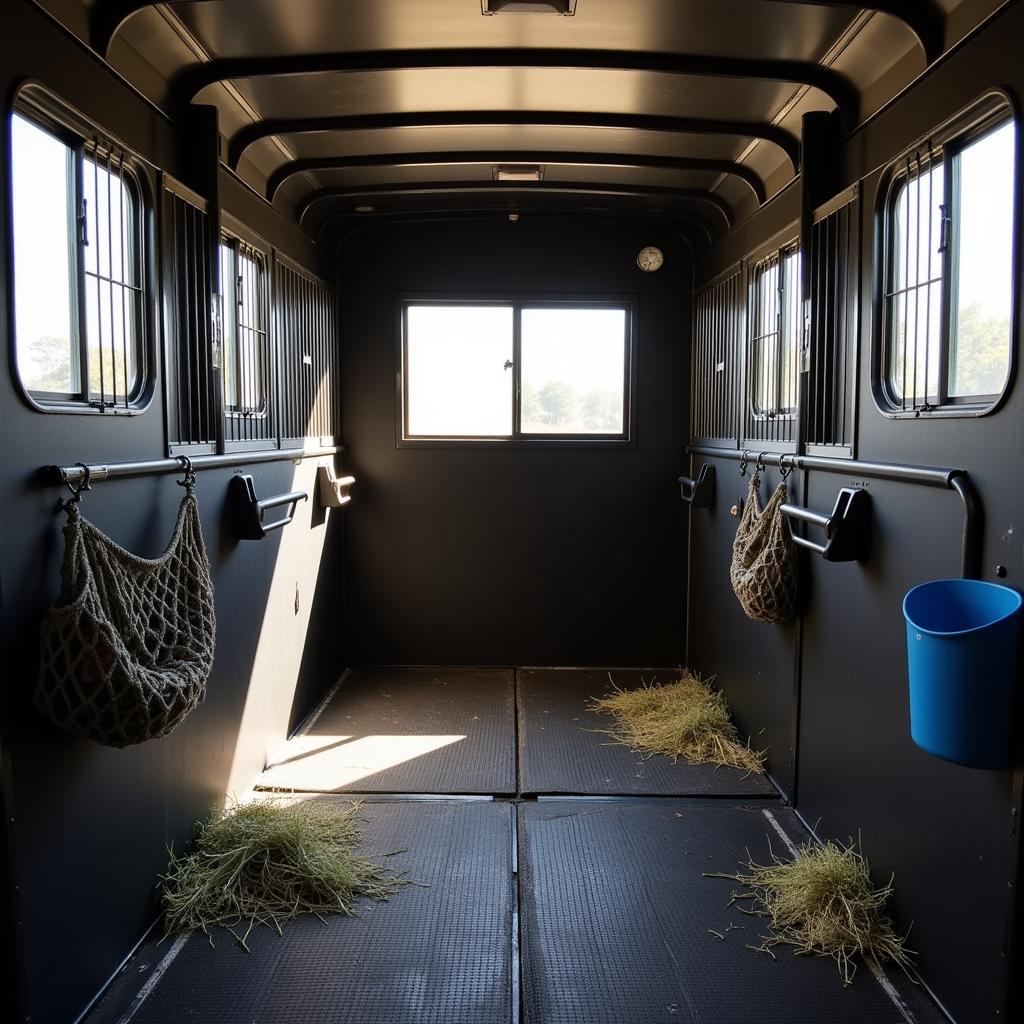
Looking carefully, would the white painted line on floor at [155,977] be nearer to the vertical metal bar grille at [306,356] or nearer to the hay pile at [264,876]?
the hay pile at [264,876]

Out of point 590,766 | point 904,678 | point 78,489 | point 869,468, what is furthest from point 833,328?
point 78,489

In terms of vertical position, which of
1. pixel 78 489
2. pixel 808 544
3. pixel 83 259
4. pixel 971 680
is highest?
pixel 83 259

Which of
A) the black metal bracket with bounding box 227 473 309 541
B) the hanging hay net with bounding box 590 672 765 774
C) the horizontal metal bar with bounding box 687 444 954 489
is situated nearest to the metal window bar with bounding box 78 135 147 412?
the black metal bracket with bounding box 227 473 309 541

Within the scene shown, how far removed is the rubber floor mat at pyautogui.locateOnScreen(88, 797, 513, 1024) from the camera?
203 centimetres

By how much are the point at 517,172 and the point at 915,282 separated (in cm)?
211

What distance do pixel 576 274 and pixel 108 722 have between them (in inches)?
144

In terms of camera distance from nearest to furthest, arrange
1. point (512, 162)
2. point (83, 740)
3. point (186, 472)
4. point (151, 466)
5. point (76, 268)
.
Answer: point (83, 740)
point (76, 268)
point (151, 466)
point (186, 472)
point (512, 162)

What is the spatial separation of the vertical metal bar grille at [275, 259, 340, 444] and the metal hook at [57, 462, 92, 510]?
191cm

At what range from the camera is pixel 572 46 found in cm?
271

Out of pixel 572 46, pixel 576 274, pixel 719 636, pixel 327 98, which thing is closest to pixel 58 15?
pixel 327 98

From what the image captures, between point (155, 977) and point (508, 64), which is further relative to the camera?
point (508, 64)

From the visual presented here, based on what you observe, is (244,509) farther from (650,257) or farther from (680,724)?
(650,257)

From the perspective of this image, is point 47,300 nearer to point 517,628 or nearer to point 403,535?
point 403,535

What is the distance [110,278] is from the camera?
2.30m
